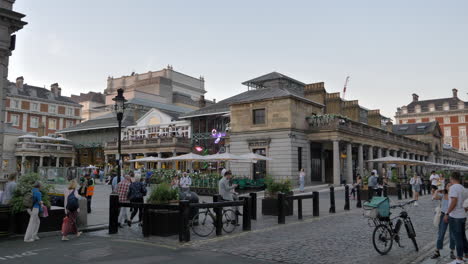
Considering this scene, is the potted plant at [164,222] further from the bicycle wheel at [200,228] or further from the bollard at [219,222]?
the bollard at [219,222]

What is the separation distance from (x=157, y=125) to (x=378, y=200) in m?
43.8

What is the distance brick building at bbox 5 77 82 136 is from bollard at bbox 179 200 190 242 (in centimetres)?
6860

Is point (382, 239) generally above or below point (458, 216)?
below

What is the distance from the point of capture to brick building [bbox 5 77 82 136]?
67.9 metres

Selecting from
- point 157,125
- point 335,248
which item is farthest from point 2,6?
point 157,125

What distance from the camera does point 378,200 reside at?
309 inches

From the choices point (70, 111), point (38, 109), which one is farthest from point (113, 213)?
point (70, 111)

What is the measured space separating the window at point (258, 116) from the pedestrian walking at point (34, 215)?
77.9 feet

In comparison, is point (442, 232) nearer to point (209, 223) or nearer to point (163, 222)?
point (163, 222)

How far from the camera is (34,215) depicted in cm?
972

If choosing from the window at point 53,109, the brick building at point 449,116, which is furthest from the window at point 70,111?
the brick building at point 449,116

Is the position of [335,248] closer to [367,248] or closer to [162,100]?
[367,248]

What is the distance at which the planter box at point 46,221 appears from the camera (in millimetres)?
10062

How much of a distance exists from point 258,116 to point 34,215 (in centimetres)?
2428
